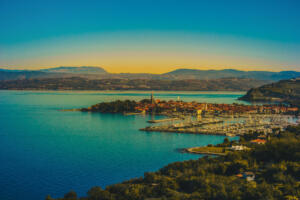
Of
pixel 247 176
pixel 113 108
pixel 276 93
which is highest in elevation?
pixel 276 93

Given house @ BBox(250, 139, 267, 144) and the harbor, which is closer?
house @ BBox(250, 139, 267, 144)

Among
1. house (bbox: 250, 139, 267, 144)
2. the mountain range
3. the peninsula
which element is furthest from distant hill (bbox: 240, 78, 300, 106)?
the mountain range

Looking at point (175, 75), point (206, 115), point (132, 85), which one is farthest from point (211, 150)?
point (175, 75)

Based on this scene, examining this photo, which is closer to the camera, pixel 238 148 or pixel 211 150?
pixel 238 148

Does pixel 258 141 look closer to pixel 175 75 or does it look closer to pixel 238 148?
pixel 238 148

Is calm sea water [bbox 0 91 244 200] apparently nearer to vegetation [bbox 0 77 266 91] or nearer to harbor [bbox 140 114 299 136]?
harbor [bbox 140 114 299 136]

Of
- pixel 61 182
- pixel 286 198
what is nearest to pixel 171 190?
pixel 286 198

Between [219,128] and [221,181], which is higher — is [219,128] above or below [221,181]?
below

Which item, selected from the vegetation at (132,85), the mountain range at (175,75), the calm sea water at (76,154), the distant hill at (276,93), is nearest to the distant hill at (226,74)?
the mountain range at (175,75)

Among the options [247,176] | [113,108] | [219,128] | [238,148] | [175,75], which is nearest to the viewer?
[247,176]

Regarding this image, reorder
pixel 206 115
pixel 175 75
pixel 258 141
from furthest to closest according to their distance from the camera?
pixel 175 75 → pixel 206 115 → pixel 258 141
